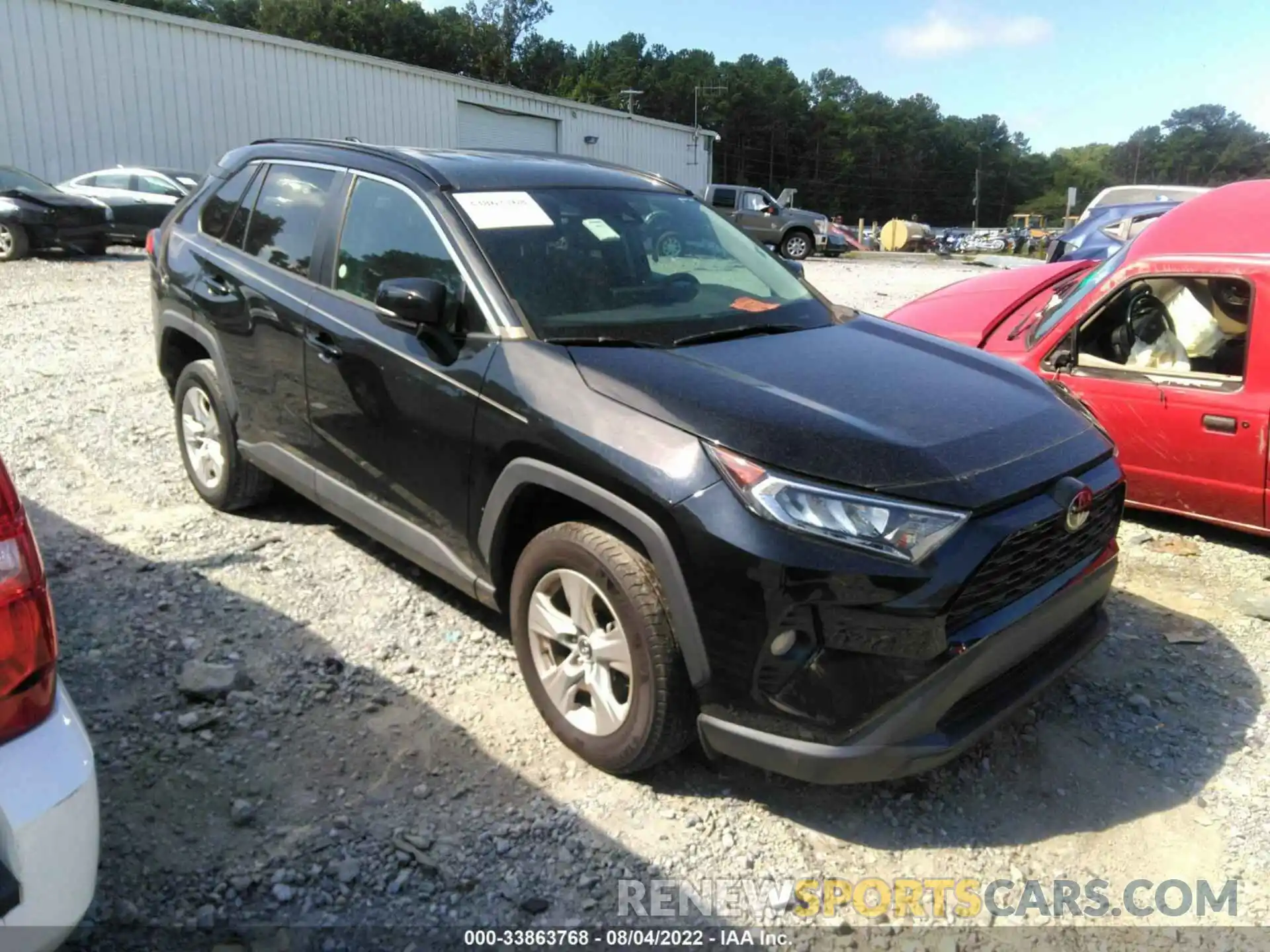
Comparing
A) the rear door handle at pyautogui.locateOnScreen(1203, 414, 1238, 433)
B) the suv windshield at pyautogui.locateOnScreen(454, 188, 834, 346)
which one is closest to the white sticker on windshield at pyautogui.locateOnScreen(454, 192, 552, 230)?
the suv windshield at pyautogui.locateOnScreen(454, 188, 834, 346)

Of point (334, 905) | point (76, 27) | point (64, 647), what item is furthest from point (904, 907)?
point (76, 27)

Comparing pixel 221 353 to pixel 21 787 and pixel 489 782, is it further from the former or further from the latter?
pixel 21 787

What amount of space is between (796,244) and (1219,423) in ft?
77.4

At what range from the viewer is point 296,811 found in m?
2.78

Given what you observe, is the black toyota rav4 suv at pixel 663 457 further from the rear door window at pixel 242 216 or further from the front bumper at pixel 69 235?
the front bumper at pixel 69 235

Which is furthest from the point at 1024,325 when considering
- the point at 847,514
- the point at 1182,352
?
the point at 847,514

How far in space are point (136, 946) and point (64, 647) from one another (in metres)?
1.56

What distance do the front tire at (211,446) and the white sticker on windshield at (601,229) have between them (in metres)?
2.00

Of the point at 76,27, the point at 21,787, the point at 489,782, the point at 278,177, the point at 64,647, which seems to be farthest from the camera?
the point at 76,27

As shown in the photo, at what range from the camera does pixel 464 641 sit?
3.71m

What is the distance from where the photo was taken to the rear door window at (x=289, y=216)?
400 cm

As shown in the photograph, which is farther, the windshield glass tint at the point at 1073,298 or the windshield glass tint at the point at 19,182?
the windshield glass tint at the point at 19,182

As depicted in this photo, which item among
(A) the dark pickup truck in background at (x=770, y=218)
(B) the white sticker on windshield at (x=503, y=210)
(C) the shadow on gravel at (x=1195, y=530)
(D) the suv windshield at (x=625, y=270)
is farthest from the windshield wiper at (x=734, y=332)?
(A) the dark pickup truck in background at (x=770, y=218)

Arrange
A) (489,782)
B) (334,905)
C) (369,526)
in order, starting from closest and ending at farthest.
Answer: (334,905), (489,782), (369,526)
